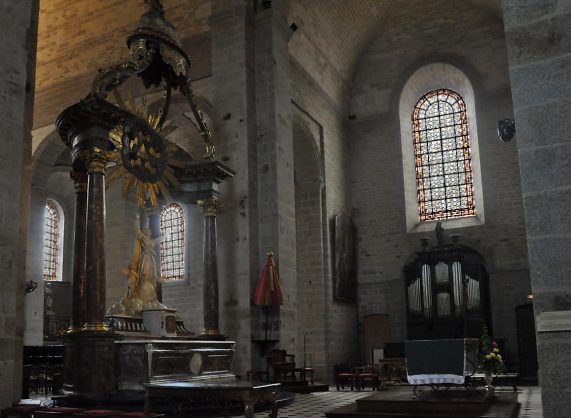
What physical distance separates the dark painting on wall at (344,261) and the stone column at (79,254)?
25.6ft

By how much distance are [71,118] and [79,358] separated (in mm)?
3340

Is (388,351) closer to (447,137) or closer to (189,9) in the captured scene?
(447,137)

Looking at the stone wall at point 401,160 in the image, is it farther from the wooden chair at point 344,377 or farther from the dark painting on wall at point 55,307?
the dark painting on wall at point 55,307

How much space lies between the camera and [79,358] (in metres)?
8.42

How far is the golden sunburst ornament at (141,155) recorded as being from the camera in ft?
31.4

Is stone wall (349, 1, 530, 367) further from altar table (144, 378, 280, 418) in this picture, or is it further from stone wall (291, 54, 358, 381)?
altar table (144, 378, 280, 418)

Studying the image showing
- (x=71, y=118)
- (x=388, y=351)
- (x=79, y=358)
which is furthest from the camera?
(x=388, y=351)

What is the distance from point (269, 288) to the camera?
37.6 ft

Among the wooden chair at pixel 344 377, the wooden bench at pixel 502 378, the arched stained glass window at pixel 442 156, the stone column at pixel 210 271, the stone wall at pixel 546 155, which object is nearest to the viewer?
the stone wall at pixel 546 155

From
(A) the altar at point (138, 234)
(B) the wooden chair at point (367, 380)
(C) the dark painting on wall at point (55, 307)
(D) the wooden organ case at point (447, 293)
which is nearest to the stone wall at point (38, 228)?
(C) the dark painting on wall at point (55, 307)

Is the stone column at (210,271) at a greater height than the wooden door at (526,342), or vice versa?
the stone column at (210,271)

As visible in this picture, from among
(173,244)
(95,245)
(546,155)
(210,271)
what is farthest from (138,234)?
(173,244)

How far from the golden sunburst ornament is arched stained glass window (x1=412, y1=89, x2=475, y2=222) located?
8892 millimetres

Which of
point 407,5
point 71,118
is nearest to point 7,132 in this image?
point 71,118
